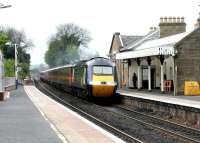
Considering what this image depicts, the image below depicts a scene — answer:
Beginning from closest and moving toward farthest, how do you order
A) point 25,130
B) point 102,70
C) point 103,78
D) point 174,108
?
point 25,130
point 174,108
point 103,78
point 102,70

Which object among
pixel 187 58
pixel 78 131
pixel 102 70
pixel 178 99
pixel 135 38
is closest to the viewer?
pixel 78 131

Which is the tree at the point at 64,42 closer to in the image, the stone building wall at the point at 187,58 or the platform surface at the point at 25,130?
the stone building wall at the point at 187,58

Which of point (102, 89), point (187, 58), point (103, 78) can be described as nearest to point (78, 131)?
point (102, 89)

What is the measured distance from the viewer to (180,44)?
1499 inches

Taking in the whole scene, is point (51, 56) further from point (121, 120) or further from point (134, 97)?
point (121, 120)

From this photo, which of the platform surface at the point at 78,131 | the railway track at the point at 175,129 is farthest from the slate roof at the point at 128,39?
the platform surface at the point at 78,131

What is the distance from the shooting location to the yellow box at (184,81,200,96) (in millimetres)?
36750

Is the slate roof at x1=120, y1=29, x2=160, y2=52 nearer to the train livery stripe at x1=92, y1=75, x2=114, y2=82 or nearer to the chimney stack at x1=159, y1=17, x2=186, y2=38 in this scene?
the chimney stack at x1=159, y1=17, x2=186, y2=38

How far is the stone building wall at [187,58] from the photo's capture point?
125 ft

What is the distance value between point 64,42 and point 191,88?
287 ft

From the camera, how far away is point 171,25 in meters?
51.9

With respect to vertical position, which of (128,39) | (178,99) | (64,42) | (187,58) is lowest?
(178,99)

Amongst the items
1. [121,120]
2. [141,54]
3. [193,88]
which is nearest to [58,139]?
[121,120]

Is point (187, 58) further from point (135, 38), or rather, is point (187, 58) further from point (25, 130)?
point (135, 38)
